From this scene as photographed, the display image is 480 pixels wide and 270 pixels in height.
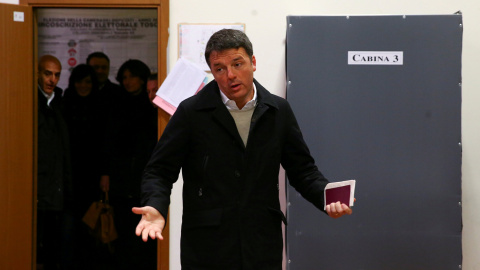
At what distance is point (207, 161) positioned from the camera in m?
1.97

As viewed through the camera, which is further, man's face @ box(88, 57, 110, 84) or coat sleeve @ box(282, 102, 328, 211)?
man's face @ box(88, 57, 110, 84)

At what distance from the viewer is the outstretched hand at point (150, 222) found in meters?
1.79

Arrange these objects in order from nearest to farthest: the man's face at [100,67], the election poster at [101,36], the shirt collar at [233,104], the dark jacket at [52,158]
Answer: the shirt collar at [233,104]
the dark jacket at [52,158]
the man's face at [100,67]
the election poster at [101,36]

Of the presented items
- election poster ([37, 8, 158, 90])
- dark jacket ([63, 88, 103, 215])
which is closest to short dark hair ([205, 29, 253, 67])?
dark jacket ([63, 88, 103, 215])

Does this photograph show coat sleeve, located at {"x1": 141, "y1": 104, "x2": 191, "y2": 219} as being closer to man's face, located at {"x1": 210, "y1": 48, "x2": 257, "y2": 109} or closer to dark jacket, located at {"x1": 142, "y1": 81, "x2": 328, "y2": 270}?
dark jacket, located at {"x1": 142, "y1": 81, "x2": 328, "y2": 270}

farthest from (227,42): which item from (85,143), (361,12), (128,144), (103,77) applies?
(103,77)

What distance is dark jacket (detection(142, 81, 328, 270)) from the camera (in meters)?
1.95

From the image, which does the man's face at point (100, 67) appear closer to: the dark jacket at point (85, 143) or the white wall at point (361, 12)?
the dark jacket at point (85, 143)

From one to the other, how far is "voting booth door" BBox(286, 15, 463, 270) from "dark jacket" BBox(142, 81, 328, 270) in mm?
661

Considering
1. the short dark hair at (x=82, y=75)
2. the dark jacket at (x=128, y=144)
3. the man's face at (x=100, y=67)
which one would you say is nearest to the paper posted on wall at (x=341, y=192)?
the dark jacket at (x=128, y=144)

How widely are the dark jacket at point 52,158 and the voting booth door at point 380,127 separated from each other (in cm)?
200

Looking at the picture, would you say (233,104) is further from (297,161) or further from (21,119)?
(21,119)

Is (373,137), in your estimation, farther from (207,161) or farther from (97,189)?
(97,189)

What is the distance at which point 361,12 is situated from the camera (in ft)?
10.5
